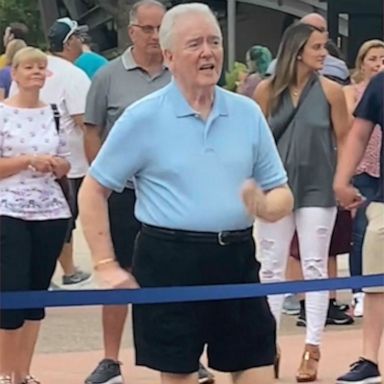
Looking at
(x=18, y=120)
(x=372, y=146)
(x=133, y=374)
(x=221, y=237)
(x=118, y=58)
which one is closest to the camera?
(x=221, y=237)

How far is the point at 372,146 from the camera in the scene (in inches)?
271

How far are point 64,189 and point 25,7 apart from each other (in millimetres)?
1095

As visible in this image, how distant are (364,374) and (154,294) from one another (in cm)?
211

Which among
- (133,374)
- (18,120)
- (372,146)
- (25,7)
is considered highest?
(25,7)

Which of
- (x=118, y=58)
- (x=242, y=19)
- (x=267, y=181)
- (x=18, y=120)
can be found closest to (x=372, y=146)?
(x=242, y=19)

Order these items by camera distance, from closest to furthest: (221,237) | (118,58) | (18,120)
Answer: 1. (221,237)
2. (18,120)
3. (118,58)

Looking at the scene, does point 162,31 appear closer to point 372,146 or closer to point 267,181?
point 267,181

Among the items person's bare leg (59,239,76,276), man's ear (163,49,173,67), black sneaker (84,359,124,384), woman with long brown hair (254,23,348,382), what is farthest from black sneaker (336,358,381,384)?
person's bare leg (59,239,76,276)

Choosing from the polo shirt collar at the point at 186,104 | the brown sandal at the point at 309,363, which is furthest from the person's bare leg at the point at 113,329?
the polo shirt collar at the point at 186,104

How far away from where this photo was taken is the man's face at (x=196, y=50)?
13.1 feet

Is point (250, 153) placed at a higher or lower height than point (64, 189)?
higher

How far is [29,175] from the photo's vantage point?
5.37 metres

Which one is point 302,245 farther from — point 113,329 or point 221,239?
point 221,239

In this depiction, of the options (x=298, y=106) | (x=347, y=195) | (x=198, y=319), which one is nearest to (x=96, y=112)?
(x=298, y=106)
